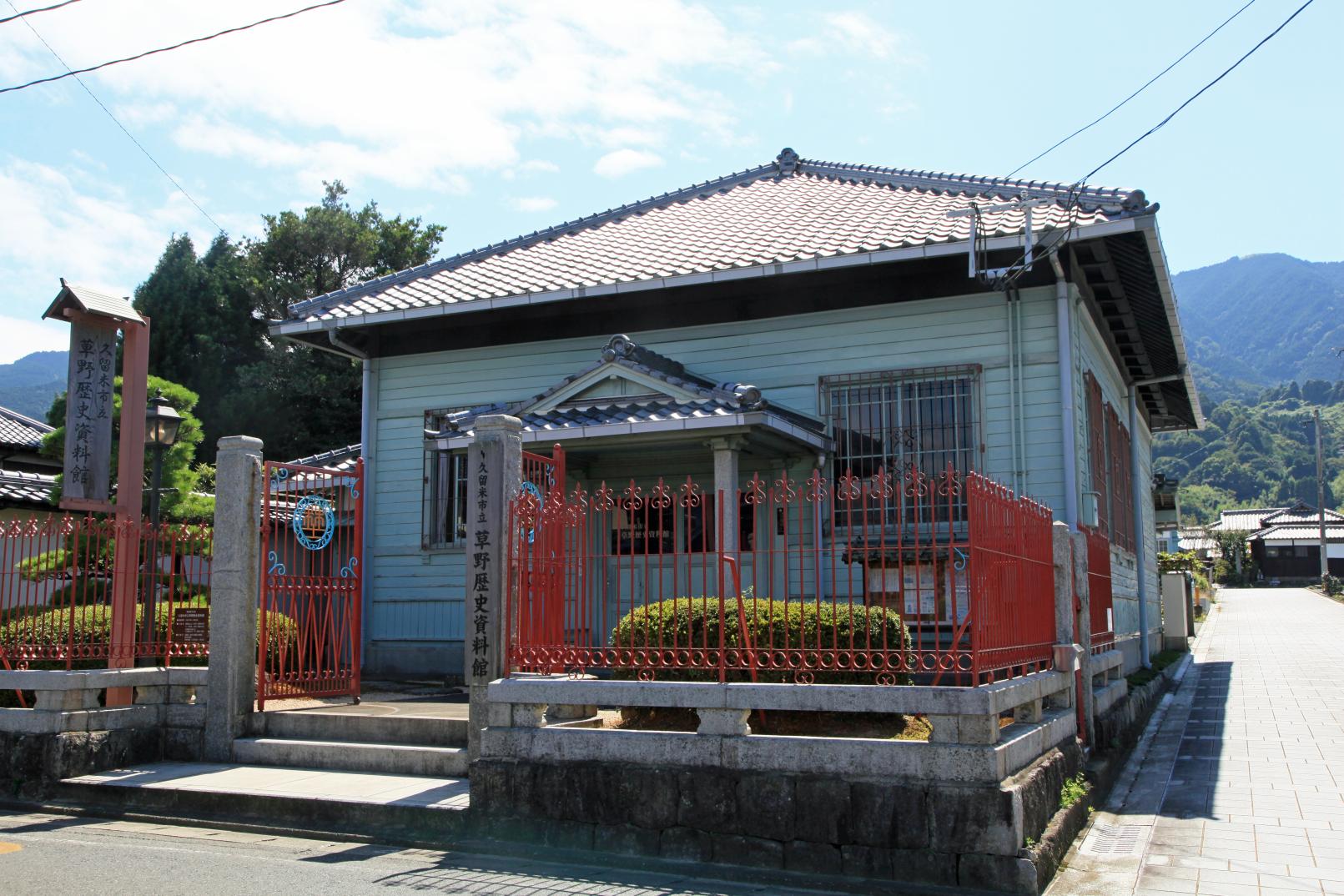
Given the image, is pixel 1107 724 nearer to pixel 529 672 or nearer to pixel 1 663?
pixel 529 672

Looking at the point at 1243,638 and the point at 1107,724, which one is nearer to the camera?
the point at 1107,724

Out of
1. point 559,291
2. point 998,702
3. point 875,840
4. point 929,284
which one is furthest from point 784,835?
point 559,291

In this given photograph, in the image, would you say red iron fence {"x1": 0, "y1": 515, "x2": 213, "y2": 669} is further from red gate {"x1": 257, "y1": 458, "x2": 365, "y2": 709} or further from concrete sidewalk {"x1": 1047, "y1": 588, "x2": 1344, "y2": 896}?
concrete sidewalk {"x1": 1047, "y1": 588, "x2": 1344, "y2": 896}

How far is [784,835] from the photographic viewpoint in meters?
6.86

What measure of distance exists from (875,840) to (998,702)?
1.11 m

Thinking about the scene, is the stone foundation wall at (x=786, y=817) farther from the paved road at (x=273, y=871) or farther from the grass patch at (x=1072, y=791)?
the paved road at (x=273, y=871)

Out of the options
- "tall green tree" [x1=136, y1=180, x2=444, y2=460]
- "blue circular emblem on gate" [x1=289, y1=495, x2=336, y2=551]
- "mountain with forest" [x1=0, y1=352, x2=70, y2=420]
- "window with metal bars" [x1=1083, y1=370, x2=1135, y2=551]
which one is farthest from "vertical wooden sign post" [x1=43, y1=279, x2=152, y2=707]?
"mountain with forest" [x1=0, y1=352, x2=70, y2=420]

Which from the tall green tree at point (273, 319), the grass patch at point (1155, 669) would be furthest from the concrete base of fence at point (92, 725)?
the tall green tree at point (273, 319)

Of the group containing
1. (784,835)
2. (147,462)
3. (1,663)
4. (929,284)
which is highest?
(929,284)

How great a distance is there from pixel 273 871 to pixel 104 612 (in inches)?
182

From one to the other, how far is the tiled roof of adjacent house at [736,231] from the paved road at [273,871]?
782 cm

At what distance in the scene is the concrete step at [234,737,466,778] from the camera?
9.09 m

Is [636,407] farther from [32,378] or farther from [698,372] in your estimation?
[32,378]

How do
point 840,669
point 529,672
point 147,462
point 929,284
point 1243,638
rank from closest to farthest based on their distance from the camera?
point 840,669
point 529,672
point 929,284
point 147,462
point 1243,638
